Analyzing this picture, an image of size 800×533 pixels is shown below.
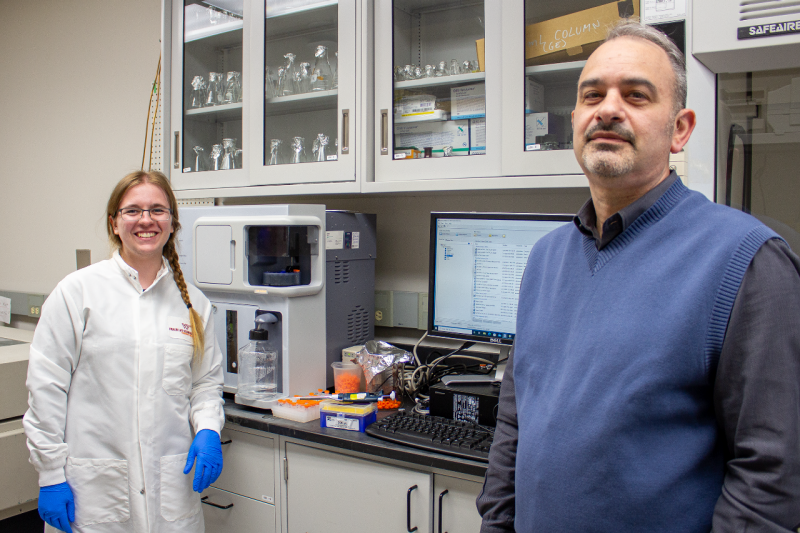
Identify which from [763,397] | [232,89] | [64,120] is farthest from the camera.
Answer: [64,120]

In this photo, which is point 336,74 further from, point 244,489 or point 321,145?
point 244,489

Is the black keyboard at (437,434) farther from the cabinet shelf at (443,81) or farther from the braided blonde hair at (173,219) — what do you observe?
the cabinet shelf at (443,81)

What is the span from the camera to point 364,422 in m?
1.54

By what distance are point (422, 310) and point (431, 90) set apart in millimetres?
770

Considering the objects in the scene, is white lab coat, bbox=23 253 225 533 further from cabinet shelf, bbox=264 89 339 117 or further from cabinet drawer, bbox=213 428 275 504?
cabinet shelf, bbox=264 89 339 117

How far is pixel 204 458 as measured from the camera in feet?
5.01

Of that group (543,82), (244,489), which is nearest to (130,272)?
(244,489)

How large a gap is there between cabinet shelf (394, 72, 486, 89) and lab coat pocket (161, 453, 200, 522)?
125cm

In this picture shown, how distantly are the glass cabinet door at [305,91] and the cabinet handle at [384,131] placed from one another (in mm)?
100

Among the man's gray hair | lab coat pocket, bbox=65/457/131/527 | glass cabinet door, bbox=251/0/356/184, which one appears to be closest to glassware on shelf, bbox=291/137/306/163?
glass cabinet door, bbox=251/0/356/184

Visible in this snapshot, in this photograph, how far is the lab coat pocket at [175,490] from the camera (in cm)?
152

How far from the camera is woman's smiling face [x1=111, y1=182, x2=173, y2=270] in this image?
1.54 m

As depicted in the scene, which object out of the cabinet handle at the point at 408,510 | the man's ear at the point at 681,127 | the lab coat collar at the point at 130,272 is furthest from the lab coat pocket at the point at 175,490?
the man's ear at the point at 681,127

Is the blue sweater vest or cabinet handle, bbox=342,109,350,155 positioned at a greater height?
cabinet handle, bbox=342,109,350,155
